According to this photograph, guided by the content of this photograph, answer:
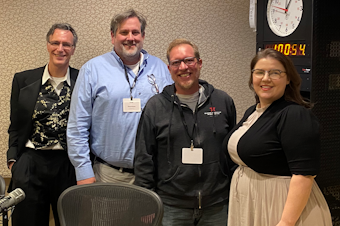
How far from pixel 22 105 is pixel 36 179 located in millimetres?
512

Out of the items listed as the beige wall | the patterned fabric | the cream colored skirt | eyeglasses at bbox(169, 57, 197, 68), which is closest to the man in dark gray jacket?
eyeglasses at bbox(169, 57, 197, 68)

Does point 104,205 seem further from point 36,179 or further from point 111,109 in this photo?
point 36,179

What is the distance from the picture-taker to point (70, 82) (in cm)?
242

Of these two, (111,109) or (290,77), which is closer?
(290,77)

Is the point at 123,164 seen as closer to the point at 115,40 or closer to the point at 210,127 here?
the point at 210,127

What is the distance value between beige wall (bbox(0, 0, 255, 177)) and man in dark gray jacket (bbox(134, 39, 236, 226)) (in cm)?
102

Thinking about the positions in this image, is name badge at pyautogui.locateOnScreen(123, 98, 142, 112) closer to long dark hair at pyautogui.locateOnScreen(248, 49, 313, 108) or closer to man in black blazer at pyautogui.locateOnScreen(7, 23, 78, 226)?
man in black blazer at pyautogui.locateOnScreen(7, 23, 78, 226)

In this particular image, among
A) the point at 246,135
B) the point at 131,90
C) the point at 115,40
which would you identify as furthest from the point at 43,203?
the point at 246,135

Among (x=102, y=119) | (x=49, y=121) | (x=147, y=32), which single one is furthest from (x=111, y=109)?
(x=147, y=32)

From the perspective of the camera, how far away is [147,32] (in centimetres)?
286

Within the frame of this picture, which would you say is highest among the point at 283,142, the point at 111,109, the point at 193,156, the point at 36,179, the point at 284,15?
the point at 284,15

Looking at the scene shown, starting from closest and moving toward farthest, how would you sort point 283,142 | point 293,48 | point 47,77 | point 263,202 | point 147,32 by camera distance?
point 283,142 → point 263,202 → point 293,48 → point 47,77 → point 147,32

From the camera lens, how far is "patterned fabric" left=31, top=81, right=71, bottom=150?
90.6 inches

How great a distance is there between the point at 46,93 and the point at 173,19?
3.95 ft
